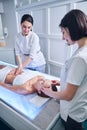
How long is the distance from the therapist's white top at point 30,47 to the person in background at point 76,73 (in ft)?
3.38

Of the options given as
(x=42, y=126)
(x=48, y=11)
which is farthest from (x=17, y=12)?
(x=42, y=126)

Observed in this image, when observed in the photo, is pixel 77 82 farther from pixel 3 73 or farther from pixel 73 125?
pixel 3 73

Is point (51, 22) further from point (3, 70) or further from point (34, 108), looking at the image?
point (34, 108)

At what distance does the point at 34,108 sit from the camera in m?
1.12

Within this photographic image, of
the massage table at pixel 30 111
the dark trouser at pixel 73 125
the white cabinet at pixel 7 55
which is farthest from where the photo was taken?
the white cabinet at pixel 7 55

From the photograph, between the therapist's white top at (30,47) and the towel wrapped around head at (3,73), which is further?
the therapist's white top at (30,47)

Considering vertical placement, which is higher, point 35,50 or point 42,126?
point 35,50

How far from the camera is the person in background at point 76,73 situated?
665mm

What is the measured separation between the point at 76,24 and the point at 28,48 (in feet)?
3.99

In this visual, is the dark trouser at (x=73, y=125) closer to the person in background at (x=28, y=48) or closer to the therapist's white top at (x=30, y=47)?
the person in background at (x=28, y=48)

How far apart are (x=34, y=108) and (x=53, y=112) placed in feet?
0.58

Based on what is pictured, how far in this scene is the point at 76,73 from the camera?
2.19 feet

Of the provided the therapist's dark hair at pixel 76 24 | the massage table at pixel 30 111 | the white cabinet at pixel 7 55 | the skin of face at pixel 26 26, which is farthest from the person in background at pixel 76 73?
the white cabinet at pixel 7 55

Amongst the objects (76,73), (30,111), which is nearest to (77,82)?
(76,73)
